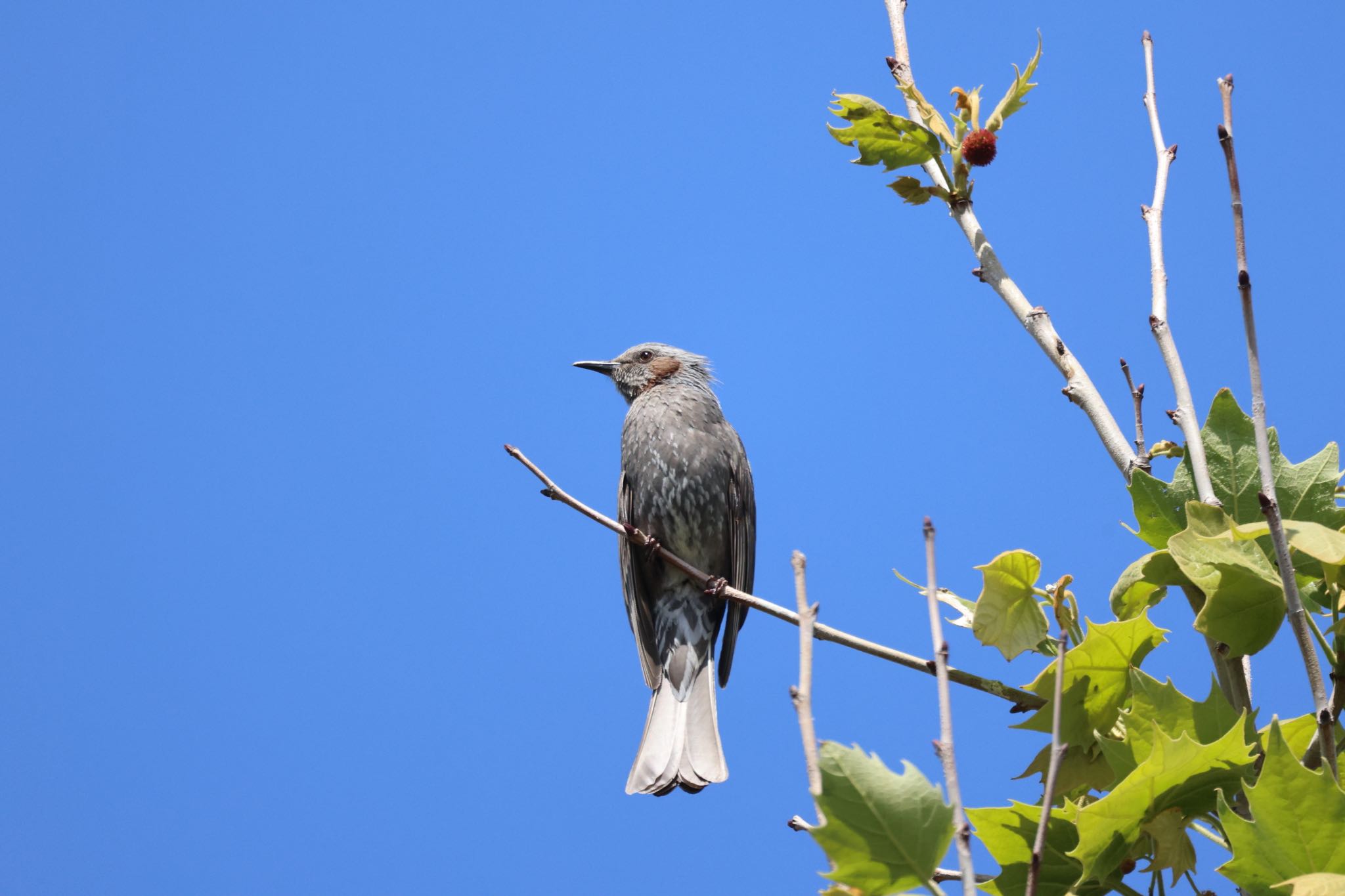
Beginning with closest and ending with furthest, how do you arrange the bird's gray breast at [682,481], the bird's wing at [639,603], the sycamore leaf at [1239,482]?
1. the sycamore leaf at [1239,482]
2. the bird's wing at [639,603]
3. the bird's gray breast at [682,481]

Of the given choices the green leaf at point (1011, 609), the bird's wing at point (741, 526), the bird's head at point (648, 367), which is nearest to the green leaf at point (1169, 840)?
the green leaf at point (1011, 609)

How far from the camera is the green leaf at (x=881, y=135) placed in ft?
9.70

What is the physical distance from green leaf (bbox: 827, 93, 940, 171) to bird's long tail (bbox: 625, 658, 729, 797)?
9.64 ft

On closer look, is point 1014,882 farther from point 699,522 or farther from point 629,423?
point 629,423

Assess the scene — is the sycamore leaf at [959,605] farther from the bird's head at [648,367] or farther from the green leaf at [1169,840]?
the bird's head at [648,367]

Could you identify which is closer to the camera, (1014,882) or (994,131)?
(1014,882)

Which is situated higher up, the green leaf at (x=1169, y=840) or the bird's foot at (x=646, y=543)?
the bird's foot at (x=646, y=543)

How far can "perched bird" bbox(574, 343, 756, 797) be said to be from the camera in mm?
6230

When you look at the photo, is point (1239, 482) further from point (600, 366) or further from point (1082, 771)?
point (600, 366)

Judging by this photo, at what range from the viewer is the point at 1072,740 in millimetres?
2277

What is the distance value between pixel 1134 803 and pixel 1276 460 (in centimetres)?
67

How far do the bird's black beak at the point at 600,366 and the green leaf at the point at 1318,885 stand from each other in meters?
6.00

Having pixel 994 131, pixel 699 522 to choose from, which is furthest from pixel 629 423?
pixel 994 131

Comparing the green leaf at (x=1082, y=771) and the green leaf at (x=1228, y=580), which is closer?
the green leaf at (x=1228, y=580)
